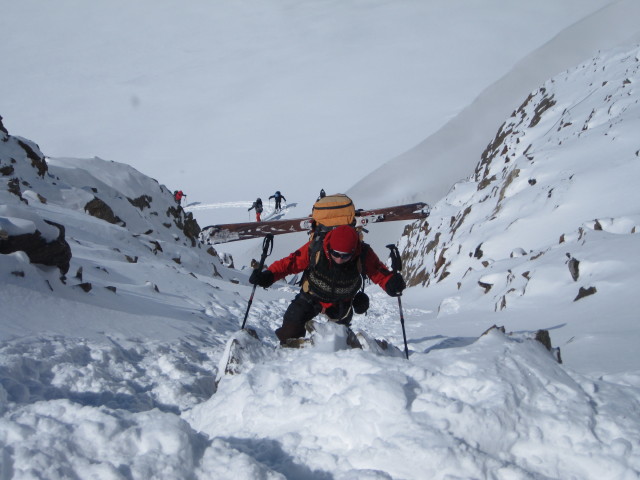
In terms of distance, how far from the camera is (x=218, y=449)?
97.3 inches

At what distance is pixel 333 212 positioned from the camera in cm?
574

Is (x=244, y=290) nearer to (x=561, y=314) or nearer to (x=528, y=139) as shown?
(x=561, y=314)

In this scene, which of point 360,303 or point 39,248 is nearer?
point 360,303

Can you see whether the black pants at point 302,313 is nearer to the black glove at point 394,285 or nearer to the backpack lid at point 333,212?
the black glove at point 394,285

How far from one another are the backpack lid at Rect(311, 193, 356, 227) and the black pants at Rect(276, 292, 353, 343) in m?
0.86

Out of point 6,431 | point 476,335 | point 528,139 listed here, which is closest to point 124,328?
point 6,431

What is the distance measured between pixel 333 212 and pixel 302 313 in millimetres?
1174

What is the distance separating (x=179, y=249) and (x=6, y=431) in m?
14.7

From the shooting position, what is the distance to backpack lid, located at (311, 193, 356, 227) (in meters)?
5.72

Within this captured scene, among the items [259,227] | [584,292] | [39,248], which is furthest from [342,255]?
[259,227]

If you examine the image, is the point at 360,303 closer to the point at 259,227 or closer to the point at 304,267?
the point at 304,267

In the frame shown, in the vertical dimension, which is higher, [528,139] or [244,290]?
[528,139]

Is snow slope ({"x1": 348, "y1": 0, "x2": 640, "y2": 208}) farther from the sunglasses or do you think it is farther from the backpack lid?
the sunglasses

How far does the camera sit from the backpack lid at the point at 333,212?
572 cm
